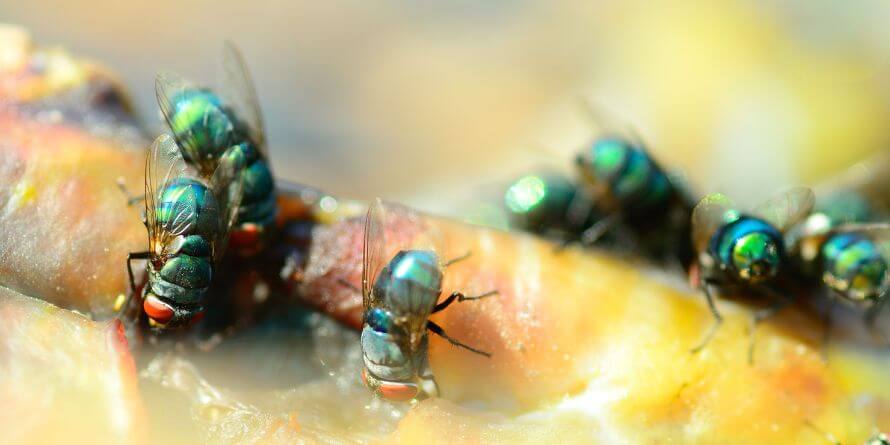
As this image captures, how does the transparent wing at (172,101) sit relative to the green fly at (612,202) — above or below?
above

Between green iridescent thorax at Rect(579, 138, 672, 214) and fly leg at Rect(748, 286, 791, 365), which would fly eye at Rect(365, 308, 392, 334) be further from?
green iridescent thorax at Rect(579, 138, 672, 214)

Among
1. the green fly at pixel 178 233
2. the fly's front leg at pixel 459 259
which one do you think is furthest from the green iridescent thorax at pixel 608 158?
the green fly at pixel 178 233

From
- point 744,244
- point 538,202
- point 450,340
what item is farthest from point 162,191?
point 744,244

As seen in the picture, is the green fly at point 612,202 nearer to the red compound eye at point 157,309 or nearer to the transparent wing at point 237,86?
the transparent wing at point 237,86

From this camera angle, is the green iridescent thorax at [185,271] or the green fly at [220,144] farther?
the green fly at [220,144]

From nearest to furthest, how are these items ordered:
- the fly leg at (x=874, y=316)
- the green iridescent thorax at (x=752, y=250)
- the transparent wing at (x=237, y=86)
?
the green iridescent thorax at (x=752, y=250) < the fly leg at (x=874, y=316) < the transparent wing at (x=237, y=86)

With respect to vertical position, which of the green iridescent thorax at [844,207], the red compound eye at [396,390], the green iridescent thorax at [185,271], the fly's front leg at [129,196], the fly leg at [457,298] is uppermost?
the fly's front leg at [129,196]

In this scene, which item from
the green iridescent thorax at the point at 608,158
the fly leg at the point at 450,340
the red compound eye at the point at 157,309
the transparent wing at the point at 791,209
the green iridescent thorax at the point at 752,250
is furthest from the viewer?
the green iridescent thorax at the point at 608,158

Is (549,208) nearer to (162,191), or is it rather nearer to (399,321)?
(399,321)
